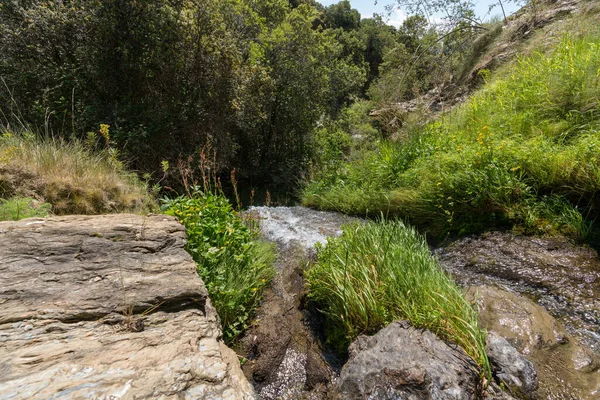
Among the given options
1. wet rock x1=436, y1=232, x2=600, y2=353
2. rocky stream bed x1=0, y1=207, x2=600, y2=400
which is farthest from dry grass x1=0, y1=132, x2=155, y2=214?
wet rock x1=436, y1=232, x2=600, y2=353

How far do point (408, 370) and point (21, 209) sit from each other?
358cm

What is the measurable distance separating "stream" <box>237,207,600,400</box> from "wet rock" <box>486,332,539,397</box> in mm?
217

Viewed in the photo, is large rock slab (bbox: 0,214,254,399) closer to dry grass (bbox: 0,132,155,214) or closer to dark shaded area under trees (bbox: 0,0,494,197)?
dry grass (bbox: 0,132,155,214)

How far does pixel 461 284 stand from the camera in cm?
330

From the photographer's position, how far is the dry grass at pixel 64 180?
133 inches

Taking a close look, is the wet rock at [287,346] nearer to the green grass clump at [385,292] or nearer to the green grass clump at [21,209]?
the green grass clump at [385,292]

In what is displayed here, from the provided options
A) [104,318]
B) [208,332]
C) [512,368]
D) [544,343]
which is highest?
[104,318]

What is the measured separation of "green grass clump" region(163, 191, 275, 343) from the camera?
2.88 meters

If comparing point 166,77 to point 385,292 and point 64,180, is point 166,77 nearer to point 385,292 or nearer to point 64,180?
point 64,180

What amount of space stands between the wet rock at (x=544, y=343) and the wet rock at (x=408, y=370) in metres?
0.59

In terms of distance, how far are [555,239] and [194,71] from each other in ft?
22.8

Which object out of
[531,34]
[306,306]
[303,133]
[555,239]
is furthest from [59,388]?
[531,34]

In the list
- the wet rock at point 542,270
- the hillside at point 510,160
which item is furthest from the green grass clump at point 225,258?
the hillside at point 510,160

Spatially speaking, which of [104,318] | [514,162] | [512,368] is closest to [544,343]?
[512,368]
